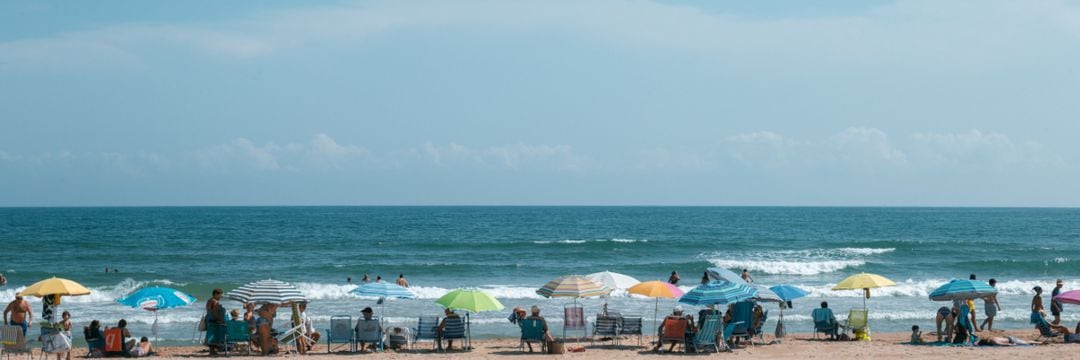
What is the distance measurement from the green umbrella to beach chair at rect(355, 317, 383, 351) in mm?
1087

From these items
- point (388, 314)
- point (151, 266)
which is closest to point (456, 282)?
point (388, 314)

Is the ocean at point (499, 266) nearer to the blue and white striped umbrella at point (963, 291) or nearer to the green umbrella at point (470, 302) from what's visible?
the green umbrella at point (470, 302)

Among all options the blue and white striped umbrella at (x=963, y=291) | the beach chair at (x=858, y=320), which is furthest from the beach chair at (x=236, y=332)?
the blue and white striped umbrella at (x=963, y=291)

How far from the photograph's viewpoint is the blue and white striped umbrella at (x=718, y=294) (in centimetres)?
1526

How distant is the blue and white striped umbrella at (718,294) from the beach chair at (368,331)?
15.9 feet

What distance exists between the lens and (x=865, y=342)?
1709cm

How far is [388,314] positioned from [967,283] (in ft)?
38.8

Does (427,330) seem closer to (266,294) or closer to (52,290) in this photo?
(266,294)

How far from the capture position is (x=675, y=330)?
1546 cm

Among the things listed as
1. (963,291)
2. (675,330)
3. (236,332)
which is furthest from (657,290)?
(236,332)

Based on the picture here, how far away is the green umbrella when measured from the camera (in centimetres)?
1538

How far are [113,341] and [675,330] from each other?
342 inches

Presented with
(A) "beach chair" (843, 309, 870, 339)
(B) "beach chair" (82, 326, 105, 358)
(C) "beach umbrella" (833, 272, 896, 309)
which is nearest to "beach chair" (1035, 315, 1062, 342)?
(C) "beach umbrella" (833, 272, 896, 309)

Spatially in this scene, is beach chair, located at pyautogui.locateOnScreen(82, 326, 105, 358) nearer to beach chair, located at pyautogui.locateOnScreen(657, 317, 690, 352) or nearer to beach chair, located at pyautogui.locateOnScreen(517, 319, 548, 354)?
beach chair, located at pyautogui.locateOnScreen(517, 319, 548, 354)
